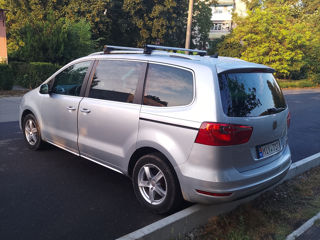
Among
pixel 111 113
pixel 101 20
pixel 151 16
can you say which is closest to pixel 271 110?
pixel 111 113

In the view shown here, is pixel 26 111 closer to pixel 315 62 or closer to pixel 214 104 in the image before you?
pixel 214 104

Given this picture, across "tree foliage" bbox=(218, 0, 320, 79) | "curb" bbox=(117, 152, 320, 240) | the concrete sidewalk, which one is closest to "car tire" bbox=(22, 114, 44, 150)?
the concrete sidewalk

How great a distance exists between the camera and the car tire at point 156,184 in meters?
3.30

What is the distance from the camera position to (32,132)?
5473 millimetres

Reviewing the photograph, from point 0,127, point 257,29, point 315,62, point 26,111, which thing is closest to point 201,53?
point 26,111

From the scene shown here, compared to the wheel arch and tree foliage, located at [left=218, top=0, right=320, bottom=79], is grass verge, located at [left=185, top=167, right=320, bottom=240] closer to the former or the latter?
the wheel arch

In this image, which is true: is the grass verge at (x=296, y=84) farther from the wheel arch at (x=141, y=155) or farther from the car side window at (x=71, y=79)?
the wheel arch at (x=141, y=155)

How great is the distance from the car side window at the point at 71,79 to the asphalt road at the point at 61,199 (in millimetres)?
1210

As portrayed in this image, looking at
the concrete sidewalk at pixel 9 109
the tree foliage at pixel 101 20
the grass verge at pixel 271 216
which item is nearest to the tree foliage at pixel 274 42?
the tree foliage at pixel 101 20

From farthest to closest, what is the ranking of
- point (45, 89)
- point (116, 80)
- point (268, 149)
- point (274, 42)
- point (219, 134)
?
point (274, 42) < point (45, 89) < point (116, 80) < point (268, 149) < point (219, 134)

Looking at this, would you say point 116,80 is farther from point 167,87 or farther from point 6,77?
point 6,77

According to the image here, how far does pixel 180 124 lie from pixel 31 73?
1318 centimetres

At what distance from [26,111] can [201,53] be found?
332 cm

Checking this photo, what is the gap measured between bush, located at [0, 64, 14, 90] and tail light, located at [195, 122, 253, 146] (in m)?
12.7
